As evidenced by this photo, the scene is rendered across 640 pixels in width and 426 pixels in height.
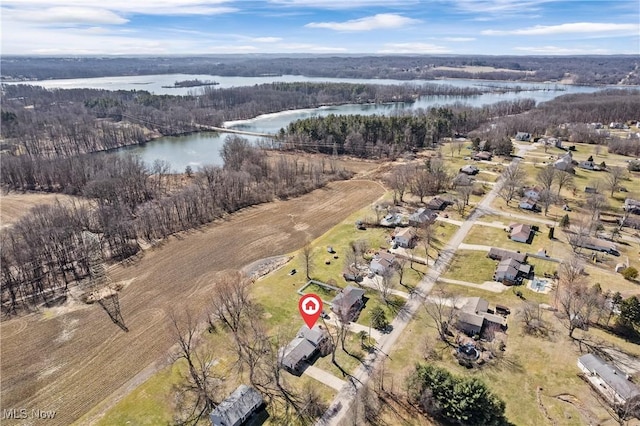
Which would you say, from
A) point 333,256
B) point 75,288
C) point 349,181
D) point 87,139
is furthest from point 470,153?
point 87,139

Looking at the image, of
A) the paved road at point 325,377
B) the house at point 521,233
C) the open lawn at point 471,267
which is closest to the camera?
the paved road at point 325,377

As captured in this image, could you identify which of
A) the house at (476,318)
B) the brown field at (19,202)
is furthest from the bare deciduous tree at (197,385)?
the brown field at (19,202)

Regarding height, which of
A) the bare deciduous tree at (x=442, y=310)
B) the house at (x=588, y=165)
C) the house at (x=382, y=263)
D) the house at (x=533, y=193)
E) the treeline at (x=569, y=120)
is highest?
the treeline at (x=569, y=120)

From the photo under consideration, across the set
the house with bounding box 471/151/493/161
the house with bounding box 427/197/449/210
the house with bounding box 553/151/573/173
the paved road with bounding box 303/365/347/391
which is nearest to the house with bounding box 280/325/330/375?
the paved road with bounding box 303/365/347/391

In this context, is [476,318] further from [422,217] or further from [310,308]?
[422,217]

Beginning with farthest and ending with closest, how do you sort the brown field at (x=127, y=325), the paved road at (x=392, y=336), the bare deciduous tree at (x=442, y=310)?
the bare deciduous tree at (x=442, y=310)
the brown field at (x=127, y=325)
the paved road at (x=392, y=336)

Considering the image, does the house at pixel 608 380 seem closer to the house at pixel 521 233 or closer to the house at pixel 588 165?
the house at pixel 521 233

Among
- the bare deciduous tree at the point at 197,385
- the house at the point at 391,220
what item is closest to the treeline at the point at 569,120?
the house at the point at 391,220

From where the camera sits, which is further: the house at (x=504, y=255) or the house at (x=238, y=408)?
the house at (x=504, y=255)

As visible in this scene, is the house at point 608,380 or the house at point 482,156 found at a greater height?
the house at point 482,156
